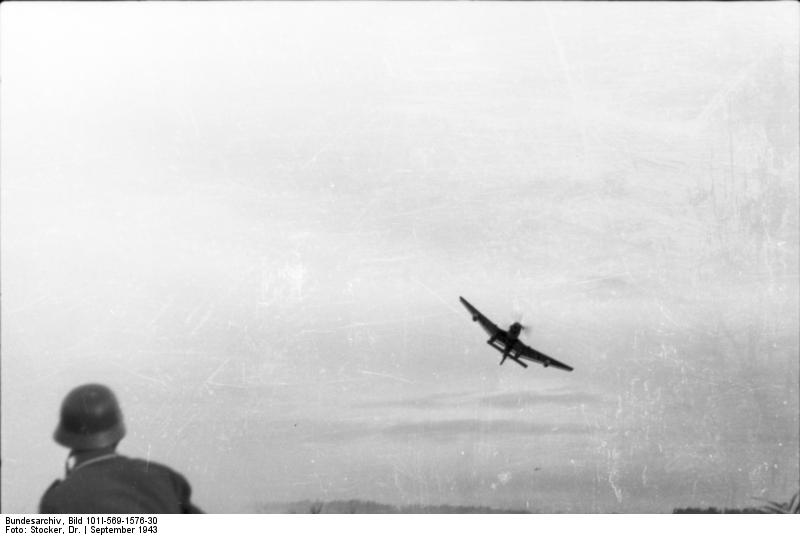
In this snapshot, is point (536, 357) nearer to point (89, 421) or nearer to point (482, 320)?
point (482, 320)

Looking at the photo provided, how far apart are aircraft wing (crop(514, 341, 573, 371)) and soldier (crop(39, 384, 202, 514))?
95.6 feet

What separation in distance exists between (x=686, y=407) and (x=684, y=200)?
887 cm

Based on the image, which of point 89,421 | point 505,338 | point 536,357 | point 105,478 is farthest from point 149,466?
point 536,357

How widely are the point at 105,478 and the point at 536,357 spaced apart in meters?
31.3

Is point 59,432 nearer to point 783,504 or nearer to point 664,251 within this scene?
point 783,504

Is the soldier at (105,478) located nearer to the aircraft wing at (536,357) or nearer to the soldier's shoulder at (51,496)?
the soldier's shoulder at (51,496)

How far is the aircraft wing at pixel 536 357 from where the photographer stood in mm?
33938

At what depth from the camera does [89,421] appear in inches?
193

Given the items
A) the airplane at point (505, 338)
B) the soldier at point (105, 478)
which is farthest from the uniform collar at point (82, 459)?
the airplane at point (505, 338)

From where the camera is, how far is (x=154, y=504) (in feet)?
16.1
